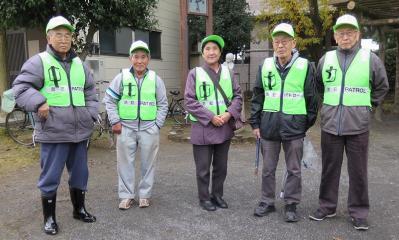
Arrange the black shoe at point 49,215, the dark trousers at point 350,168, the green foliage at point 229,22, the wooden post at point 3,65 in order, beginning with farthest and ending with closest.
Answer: the green foliage at point 229,22
the wooden post at point 3,65
the dark trousers at point 350,168
the black shoe at point 49,215

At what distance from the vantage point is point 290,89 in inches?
159

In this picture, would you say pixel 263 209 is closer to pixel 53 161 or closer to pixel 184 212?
pixel 184 212

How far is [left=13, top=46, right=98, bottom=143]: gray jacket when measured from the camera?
3596 millimetres

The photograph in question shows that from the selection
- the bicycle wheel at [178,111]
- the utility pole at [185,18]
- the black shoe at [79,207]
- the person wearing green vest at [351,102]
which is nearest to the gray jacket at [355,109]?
the person wearing green vest at [351,102]

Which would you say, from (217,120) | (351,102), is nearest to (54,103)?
(217,120)

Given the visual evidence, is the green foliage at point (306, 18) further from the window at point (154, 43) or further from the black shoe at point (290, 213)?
the black shoe at point (290, 213)

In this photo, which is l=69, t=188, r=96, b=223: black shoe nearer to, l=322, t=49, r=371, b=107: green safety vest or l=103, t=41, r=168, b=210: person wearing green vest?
l=103, t=41, r=168, b=210: person wearing green vest

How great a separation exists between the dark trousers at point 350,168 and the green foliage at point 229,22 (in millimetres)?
12715

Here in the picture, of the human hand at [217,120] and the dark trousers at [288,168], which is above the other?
the human hand at [217,120]

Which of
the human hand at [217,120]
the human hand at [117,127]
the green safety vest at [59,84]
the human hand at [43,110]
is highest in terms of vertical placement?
the green safety vest at [59,84]

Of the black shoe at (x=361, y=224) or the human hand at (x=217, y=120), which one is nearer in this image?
the black shoe at (x=361, y=224)

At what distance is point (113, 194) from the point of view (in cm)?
504

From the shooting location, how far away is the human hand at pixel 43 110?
3590mm

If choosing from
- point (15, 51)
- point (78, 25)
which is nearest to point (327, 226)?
point (78, 25)
